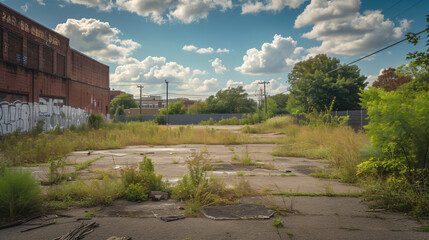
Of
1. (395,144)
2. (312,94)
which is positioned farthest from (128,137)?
(312,94)

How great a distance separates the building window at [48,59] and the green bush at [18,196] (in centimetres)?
1913

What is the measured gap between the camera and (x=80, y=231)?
3.17 metres

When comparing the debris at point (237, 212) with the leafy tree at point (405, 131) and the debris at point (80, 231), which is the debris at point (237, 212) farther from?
the leafy tree at point (405, 131)

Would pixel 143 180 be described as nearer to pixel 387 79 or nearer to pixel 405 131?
pixel 405 131

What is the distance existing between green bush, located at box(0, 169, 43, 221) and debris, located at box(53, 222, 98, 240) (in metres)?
1.04

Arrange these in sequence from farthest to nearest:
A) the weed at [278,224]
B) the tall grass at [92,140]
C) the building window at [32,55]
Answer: the building window at [32,55] → the tall grass at [92,140] → the weed at [278,224]

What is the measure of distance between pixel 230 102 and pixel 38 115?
150 feet

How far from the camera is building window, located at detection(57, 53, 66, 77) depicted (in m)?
21.3

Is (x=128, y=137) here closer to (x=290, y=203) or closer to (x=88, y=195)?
(x=88, y=195)

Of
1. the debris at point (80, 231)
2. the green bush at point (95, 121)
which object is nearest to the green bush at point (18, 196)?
the debris at point (80, 231)

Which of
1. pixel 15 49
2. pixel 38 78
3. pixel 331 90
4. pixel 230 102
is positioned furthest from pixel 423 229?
pixel 230 102

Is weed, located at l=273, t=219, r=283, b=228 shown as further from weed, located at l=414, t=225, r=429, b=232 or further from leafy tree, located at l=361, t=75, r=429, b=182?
leafy tree, located at l=361, t=75, r=429, b=182

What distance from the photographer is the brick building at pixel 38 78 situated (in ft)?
51.4

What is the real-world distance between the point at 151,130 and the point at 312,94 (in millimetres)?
18802
